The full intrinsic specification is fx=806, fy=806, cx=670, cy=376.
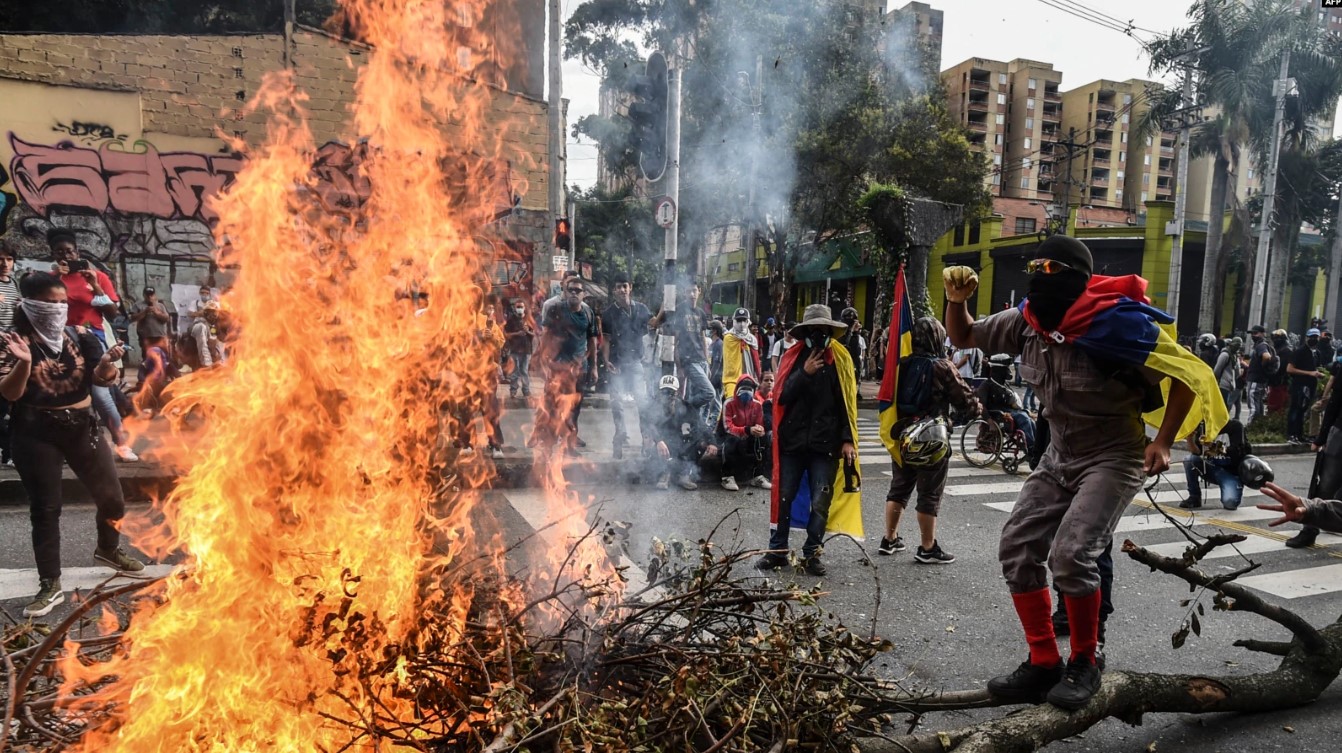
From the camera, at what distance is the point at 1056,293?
3.43 m

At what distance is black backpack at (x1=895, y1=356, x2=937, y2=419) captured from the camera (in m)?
6.16

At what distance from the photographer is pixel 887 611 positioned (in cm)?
506

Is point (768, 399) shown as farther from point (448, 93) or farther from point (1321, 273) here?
point (1321, 273)

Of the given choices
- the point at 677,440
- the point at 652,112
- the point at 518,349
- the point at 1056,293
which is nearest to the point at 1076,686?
the point at 1056,293

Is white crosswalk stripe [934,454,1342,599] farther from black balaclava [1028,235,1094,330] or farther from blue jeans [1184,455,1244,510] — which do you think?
black balaclava [1028,235,1094,330]

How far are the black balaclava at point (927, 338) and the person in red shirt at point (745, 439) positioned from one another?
7.78ft

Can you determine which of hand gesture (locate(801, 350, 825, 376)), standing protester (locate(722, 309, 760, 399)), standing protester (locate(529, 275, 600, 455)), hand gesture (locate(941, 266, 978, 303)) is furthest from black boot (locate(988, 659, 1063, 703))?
standing protester (locate(529, 275, 600, 455))

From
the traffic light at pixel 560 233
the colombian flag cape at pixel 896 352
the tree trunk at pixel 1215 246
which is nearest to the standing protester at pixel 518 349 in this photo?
the traffic light at pixel 560 233

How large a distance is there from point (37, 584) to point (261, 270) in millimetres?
3354

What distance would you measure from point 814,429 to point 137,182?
14292 mm

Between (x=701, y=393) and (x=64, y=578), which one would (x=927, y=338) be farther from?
(x=64, y=578)

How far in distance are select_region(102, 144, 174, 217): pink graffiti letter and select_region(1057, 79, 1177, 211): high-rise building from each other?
275 feet

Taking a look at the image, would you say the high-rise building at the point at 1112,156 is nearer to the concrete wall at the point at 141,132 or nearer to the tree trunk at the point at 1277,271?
the tree trunk at the point at 1277,271

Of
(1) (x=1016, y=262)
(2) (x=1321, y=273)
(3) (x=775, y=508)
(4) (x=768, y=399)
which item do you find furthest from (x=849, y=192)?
(2) (x=1321, y=273)
